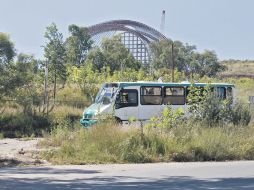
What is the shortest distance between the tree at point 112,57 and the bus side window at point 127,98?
121ft

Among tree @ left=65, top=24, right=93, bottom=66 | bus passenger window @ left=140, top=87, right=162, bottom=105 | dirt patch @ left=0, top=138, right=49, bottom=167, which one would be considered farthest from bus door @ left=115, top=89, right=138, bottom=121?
tree @ left=65, top=24, right=93, bottom=66

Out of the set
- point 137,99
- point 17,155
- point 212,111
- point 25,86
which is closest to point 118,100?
point 137,99

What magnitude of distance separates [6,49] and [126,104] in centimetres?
834

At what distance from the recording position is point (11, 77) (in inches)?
1134

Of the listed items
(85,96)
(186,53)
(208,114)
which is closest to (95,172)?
(208,114)

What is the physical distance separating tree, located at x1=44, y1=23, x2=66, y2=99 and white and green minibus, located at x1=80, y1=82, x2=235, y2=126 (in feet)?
79.9

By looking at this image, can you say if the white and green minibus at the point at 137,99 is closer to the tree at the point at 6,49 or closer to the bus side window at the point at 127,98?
the bus side window at the point at 127,98

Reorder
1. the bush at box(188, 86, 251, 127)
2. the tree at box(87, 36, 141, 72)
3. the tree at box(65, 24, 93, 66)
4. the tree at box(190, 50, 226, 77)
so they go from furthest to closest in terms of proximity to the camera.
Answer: the tree at box(190, 50, 226, 77) < the tree at box(87, 36, 141, 72) < the tree at box(65, 24, 93, 66) < the bush at box(188, 86, 251, 127)

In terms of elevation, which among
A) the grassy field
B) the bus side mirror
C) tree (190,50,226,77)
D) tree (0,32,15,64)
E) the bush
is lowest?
the bush

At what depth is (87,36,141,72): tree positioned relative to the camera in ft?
218

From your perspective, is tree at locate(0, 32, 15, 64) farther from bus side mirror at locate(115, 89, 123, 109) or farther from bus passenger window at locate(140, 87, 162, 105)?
bus passenger window at locate(140, 87, 162, 105)

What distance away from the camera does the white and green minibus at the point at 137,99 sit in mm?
26031

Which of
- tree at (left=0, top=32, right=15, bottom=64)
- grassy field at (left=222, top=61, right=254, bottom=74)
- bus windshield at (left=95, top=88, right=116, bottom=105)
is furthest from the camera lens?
grassy field at (left=222, top=61, right=254, bottom=74)

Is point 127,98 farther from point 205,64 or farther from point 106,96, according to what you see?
point 205,64
